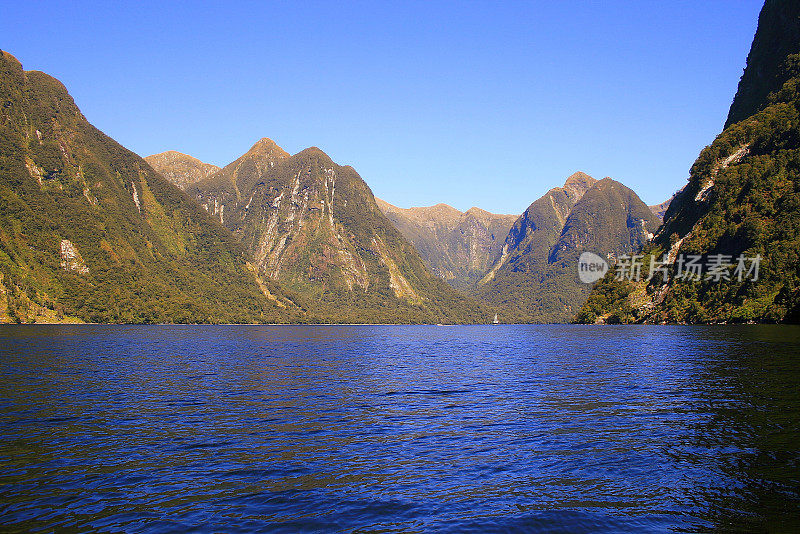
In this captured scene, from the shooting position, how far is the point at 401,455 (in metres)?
25.8

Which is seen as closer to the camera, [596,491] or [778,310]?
[596,491]

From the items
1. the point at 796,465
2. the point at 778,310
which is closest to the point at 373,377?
the point at 796,465

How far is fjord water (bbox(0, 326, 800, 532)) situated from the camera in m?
17.9

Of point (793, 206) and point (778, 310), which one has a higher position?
point (793, 206)

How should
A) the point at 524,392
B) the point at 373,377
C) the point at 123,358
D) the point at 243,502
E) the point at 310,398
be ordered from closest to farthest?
the point at 243,502 < the point at 310,398 < the point at 524,392 < the point at 373,377 < the point at 123,358

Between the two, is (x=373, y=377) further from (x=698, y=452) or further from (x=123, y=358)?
(x=123, y=358)

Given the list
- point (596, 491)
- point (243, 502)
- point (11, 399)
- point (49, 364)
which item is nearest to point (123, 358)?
point (49, 364)

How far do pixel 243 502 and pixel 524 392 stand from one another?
3185 cm

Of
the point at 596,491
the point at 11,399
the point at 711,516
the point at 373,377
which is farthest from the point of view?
the point at 373,377

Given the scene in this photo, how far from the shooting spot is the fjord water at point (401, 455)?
17875 millimetres

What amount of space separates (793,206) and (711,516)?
20856 cm

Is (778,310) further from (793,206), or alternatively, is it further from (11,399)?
(11,399)

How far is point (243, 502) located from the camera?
1923 cm

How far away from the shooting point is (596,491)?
20500 mm
